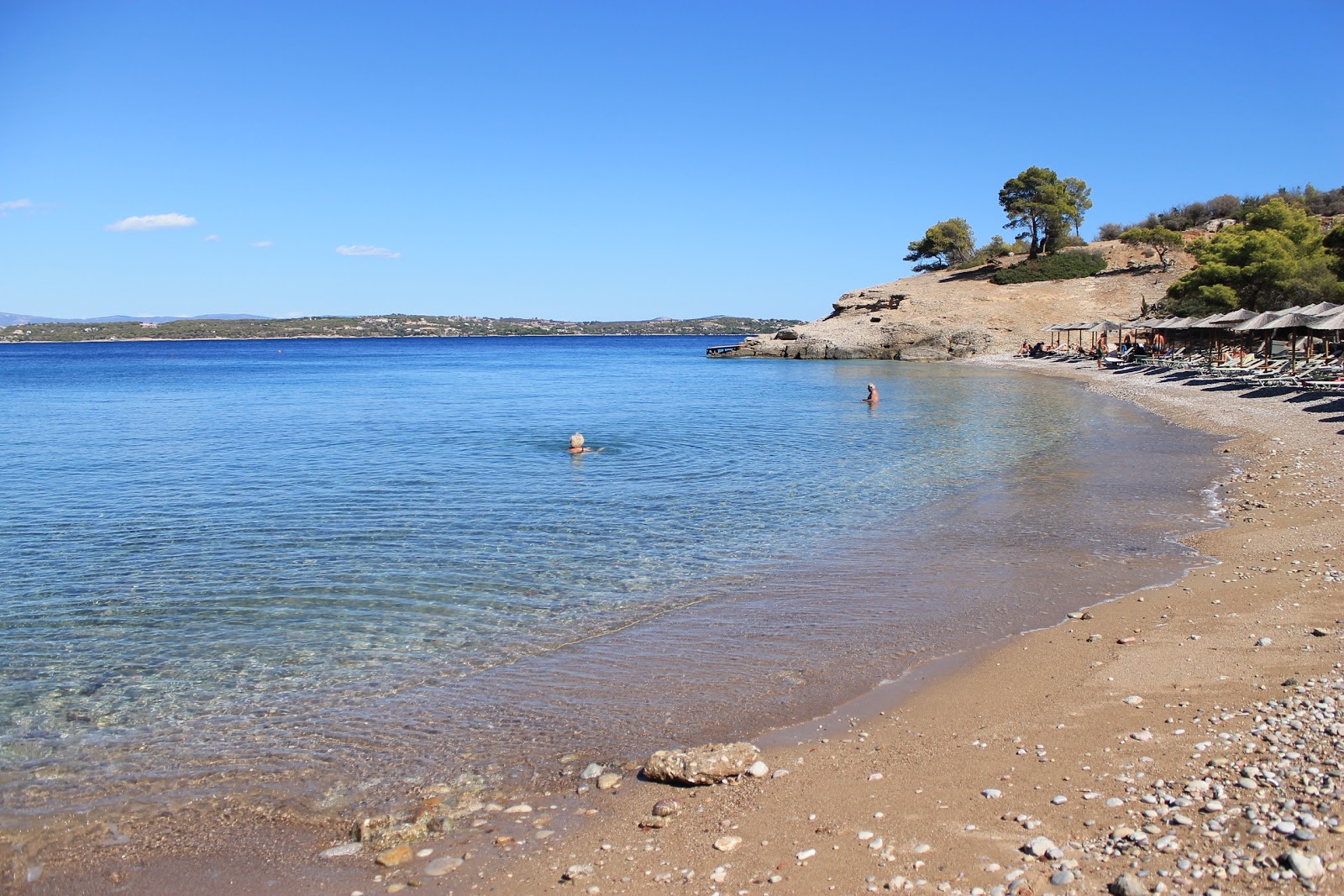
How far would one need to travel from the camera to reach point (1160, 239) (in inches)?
2977

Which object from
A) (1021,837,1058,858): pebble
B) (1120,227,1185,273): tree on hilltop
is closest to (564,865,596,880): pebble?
(1021,837,1058,858): pebble

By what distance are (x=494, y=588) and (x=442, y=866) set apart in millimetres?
5487

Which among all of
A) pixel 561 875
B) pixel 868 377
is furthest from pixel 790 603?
pixel 868 377

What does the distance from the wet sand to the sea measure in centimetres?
52

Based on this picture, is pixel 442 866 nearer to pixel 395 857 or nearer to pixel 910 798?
pixel 395 857

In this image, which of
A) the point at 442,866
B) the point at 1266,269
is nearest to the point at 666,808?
the point at 442,866

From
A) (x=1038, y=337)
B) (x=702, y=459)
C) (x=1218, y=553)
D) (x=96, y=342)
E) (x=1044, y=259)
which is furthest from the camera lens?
(x=96, y=342)

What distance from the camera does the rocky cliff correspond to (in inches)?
2724

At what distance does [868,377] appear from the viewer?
173 feet

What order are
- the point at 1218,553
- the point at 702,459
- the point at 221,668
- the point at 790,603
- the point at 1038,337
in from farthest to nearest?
1. the point at 1038,337
2. the point at 702,459
3. the point at 1218,553
4. the point at 790,603
5. the point at 221,668

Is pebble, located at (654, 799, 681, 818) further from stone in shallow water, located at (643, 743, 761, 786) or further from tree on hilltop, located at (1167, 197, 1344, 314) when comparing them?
tree on hilltop, located at (1167, 197, 1344, 314)

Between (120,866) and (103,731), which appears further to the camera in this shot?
(103,731)

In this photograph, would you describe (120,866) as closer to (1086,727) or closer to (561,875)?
(561,875)

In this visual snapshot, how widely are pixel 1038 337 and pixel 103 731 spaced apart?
7301 centimetres
